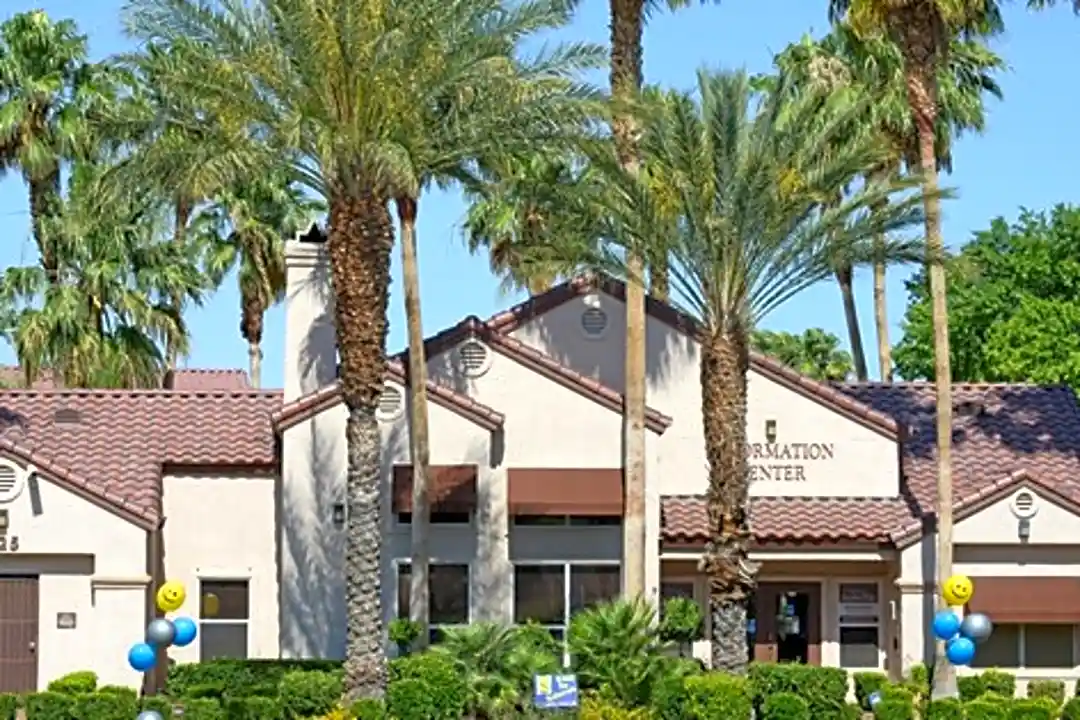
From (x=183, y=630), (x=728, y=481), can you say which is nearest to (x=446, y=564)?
(x=728, y=481)

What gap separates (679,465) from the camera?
39062 millimetres

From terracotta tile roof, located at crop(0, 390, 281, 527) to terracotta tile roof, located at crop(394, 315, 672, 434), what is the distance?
3.43 m

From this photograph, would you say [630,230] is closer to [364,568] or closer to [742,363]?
[742,363]

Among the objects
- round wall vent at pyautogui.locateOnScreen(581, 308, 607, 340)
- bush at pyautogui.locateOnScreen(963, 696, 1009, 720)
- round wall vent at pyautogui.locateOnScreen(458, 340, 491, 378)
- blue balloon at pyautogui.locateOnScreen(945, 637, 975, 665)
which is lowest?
bush at pyautogui.locateOnScreen(963, 696, 1009, 720)

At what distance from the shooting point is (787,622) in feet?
127

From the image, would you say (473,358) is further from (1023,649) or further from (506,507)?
(1023,649)

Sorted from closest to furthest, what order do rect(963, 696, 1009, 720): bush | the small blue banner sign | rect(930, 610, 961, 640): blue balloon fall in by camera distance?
the small blue banner sign, rect(963, 696, 1009, 720): bush, rect(930, 610, 961, 640): blue balloon

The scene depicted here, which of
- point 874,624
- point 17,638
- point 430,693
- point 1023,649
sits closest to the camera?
point 430,693

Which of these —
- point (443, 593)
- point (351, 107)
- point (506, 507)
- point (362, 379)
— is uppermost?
point (351, 107)

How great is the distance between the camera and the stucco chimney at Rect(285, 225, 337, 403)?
37719 millimetres

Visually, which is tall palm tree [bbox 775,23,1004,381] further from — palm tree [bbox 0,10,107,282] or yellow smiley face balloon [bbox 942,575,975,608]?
palm tree [bbox 0,10,107,282]

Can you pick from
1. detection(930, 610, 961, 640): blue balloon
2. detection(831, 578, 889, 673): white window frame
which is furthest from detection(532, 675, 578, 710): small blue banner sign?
detection(831, 578, 889, 673): white window frame

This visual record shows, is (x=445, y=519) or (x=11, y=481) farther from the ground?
(x=11, y=481)

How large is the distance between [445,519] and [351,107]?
9297mm
